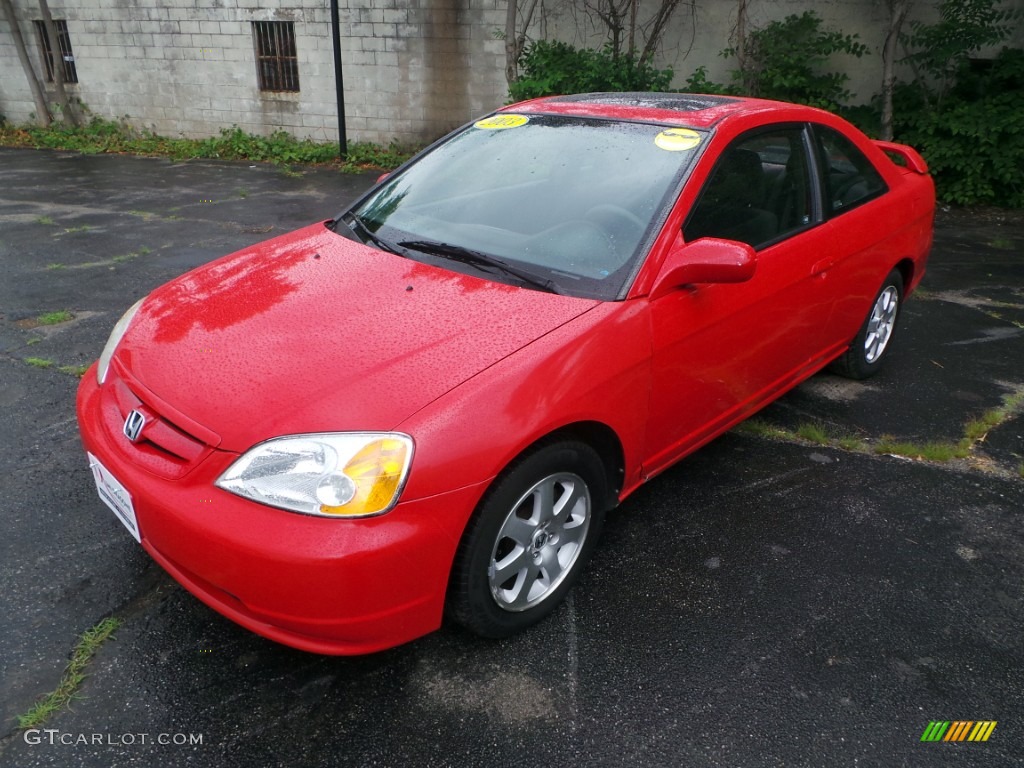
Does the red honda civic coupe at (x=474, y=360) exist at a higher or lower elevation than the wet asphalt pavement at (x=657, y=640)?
higher

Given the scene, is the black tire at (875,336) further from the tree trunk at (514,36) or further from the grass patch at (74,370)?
the tree trunk at (514,36)

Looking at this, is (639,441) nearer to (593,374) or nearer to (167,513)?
(593,374)

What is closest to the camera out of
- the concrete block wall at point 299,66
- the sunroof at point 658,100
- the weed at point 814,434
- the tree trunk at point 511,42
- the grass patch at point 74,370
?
the sunroof at point 658,100

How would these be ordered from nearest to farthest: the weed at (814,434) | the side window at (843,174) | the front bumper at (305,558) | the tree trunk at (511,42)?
the front bumper at (305,558) → the side window at (843,174) → the weed at (814,434) → the tree trunk at (511,42)

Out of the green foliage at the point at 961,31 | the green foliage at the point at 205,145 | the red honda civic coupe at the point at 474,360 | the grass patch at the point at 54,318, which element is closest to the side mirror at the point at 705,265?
the red honda civic coupe at the point at 474,360

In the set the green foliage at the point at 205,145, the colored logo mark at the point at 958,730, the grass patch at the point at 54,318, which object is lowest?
the green foliage at the point at 205,145

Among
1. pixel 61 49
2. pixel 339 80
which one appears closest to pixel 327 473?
pixel 339 80

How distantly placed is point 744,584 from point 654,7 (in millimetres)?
9306

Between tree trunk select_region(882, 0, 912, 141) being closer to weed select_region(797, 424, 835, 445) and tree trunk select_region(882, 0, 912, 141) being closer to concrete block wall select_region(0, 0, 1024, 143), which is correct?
concrete block wall select_region(0, 0, 1024, 143)

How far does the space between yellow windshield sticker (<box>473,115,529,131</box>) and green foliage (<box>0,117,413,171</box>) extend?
797 centimetres

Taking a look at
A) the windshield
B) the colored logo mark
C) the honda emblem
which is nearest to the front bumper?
the honda emblem

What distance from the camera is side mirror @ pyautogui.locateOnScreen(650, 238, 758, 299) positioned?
2.58 metres

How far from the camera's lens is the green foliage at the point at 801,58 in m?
9.39

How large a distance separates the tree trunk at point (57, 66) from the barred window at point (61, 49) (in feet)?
0.22
